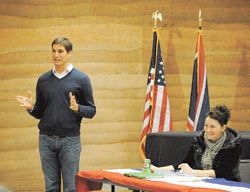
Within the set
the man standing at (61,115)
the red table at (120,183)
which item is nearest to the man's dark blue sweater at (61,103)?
the man standing at (61,115)

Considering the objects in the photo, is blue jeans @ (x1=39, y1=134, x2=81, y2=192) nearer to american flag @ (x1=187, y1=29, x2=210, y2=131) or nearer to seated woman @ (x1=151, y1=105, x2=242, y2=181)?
seated woman @ (x1=151, y1=105, x2=242, y2=181)

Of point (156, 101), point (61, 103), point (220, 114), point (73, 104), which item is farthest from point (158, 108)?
point (220, 114)

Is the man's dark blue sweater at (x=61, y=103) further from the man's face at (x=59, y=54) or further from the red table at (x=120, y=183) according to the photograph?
the red table at (x=120, y=183)

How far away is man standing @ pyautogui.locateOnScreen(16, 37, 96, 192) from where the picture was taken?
4562mm

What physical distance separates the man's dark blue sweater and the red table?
62 centimetres

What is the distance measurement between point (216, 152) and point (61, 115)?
1.32 meters

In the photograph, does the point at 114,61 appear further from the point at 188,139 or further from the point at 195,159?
the point at 195,159

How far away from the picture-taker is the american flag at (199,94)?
658 centimetres

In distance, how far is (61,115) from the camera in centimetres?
461

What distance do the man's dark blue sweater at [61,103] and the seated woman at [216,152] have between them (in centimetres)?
88

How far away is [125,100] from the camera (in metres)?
6.74

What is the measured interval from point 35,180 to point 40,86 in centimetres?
186

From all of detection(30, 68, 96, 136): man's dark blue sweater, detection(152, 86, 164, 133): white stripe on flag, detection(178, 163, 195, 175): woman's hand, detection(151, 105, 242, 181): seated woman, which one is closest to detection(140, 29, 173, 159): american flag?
detection(152, 86, 164, 133): white stripe on flag

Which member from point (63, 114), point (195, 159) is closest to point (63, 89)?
point (63, 114)
